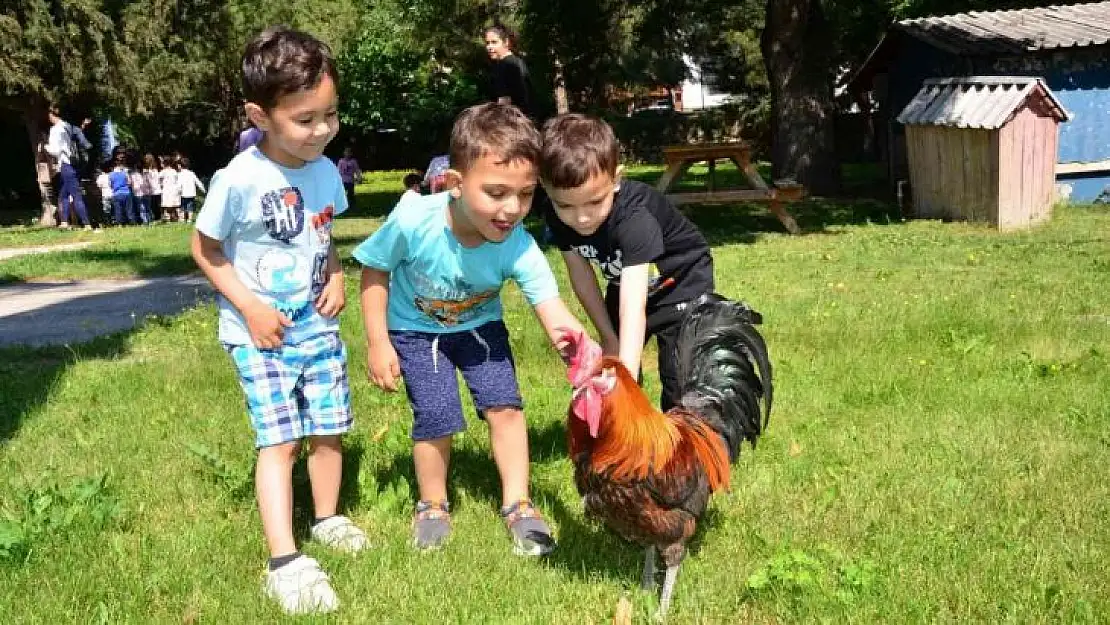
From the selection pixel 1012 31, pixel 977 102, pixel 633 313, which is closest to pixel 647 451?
pixel 633 313

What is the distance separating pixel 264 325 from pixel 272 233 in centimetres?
37

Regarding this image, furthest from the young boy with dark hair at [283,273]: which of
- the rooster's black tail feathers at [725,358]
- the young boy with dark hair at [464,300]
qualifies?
the rooster's black tail feathers at [725,358]

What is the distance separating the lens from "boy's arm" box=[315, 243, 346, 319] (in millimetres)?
3908

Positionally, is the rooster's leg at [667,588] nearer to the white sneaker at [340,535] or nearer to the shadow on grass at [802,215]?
the white sneaker at [340,535]

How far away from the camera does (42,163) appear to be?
21.7 meters

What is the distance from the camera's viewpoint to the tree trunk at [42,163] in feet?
71.3

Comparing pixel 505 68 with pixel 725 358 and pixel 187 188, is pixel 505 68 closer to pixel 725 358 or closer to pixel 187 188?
pixel 725 358

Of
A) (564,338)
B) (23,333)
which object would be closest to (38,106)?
(23,333)

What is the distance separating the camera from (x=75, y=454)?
5.33 meters

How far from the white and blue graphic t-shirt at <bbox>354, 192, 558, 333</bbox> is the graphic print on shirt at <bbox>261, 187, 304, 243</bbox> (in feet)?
0.92

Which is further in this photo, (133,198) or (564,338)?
(133,198)

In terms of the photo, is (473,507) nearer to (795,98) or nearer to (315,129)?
(315,129)

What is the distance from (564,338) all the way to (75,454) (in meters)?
3.32

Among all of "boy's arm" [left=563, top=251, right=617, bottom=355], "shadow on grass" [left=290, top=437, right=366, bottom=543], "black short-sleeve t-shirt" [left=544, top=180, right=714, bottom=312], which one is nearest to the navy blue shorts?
"boy's arm" [left=563, top=251, right=617, bottom=355]
